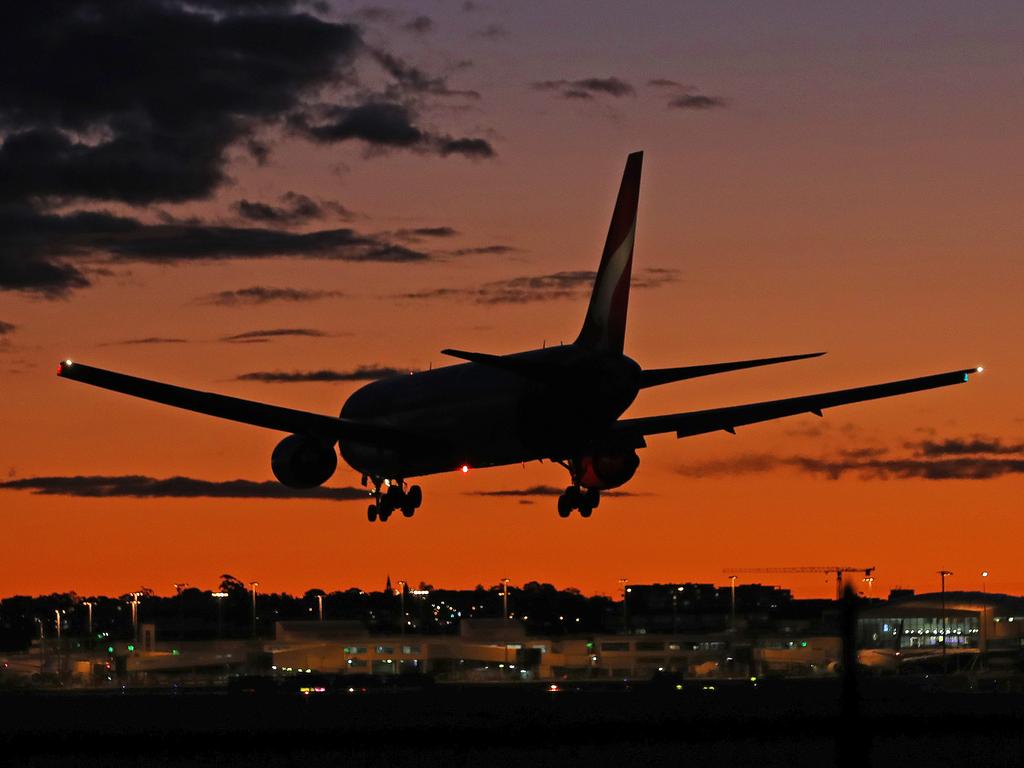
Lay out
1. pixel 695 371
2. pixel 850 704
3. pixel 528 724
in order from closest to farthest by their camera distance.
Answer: pixel 850 704, pixel 528 724, pixel 695 371

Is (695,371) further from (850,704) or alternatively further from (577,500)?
(850,704)

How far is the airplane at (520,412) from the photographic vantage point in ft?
204

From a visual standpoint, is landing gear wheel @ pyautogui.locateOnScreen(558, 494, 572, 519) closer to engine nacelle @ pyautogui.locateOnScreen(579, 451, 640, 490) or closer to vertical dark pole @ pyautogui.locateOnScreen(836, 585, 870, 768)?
engine nacelle @ pyautogui.locateOnScreen(579, 451, 640, 490)

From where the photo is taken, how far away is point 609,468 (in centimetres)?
6806

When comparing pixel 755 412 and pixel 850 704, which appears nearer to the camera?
pixel 850 704

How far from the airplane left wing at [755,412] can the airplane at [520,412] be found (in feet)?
0.18

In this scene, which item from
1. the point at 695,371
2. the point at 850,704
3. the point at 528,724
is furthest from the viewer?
the point at 695,371

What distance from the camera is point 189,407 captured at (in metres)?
66.3

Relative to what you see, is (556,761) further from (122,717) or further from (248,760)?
(122,717)

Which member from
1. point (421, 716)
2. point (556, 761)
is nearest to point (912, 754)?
point (556, 761)

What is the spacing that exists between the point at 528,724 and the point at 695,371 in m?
20.9

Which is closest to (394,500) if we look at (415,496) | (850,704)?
(415,496)

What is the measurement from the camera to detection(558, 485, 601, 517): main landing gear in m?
69.3

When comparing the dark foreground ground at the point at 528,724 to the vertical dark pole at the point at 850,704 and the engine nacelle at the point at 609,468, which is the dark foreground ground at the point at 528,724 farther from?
the engine nacelle at the point at 609,468
